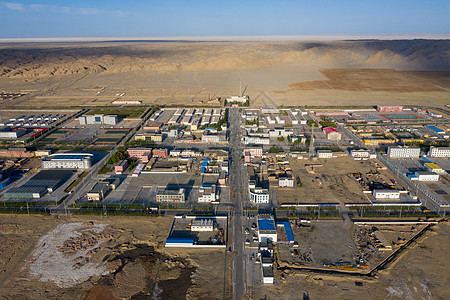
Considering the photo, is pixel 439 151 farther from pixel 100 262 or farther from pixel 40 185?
pixel 40 185

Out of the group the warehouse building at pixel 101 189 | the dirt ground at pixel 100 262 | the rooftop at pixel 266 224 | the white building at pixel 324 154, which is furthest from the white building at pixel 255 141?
the dirt ground at pixel 100 262

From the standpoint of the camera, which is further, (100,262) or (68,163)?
(68,163)

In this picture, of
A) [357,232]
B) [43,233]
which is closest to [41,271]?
[43,233]

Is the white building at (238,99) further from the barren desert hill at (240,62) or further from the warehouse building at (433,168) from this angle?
the barren desert hill at (240,62)

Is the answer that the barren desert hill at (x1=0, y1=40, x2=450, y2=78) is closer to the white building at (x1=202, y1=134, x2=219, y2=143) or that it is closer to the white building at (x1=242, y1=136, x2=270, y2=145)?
the white building at (x1=202, y1=134, x2=219, y2=143)

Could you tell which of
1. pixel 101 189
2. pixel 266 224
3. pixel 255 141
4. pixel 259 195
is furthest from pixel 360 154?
pixel 101 189

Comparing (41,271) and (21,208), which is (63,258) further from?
(21,208)
